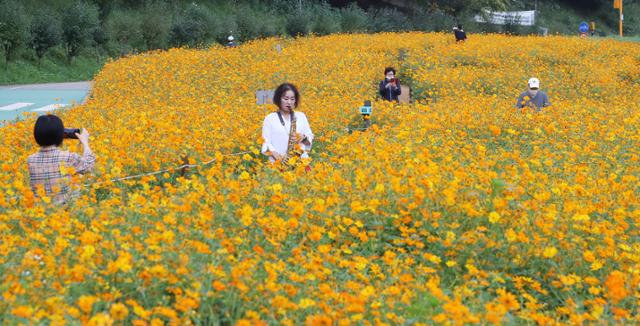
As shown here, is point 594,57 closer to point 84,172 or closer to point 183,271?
point 84,172

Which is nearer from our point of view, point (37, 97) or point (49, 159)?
point (49, 159)

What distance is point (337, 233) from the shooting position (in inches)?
192

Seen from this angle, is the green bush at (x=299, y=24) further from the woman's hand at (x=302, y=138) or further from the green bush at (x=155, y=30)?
the woman's hand at (x=302, y=138)

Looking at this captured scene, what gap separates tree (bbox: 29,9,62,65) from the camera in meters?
29.0

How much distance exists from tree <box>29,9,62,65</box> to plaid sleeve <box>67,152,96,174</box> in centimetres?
2472

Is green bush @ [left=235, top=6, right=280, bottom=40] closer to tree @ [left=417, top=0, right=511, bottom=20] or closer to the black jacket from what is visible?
tree @ [left=417, top=0, right=511, bottom=20]

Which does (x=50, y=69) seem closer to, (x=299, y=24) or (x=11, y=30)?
(x=11, y=30)

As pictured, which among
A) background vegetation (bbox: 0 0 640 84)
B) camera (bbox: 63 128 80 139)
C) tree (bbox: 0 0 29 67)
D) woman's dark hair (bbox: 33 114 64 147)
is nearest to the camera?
woman's dark hair (bbox: 33 114 64 147)

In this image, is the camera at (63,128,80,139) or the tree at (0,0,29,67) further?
the tree at (0,0,29,67)

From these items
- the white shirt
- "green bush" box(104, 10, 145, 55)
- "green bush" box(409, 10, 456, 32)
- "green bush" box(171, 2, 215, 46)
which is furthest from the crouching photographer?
"green bush" box(409, 10, 456, 32)

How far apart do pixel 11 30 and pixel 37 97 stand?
24.9 ft

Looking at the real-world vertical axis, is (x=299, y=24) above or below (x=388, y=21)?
below

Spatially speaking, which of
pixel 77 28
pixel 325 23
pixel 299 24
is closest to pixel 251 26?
pixel 299 24

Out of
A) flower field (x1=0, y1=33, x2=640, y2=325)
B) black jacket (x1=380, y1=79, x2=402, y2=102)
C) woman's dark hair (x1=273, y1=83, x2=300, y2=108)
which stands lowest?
flower field (x1=0, y1=33, x2=640, y2=325)
